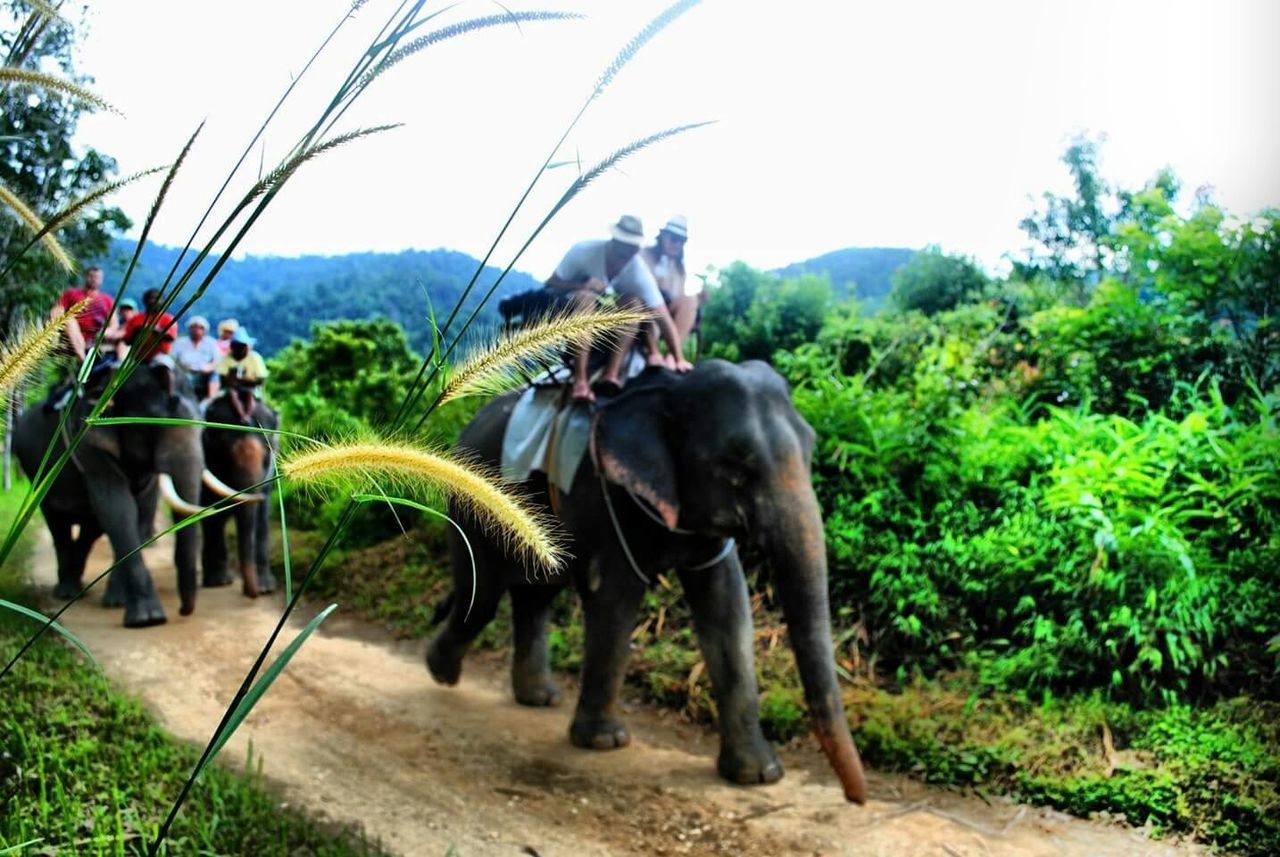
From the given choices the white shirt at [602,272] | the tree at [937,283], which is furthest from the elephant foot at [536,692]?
the tree at [937,283]

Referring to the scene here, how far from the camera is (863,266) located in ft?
37.0

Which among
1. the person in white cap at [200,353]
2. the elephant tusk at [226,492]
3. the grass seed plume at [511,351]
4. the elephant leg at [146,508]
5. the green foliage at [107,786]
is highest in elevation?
the person in white cap at [200,353]

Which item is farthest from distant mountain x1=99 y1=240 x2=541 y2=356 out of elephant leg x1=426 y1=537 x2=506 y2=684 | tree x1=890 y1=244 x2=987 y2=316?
tree x1=890 y1=244 x2=987 y2=316

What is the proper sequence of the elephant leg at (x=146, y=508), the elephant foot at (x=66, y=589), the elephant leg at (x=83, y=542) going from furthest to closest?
the elephant leg at (x=83, y=542), the elephant leg at (x=146, y=508), the elephant foot at (x=66, y=589)

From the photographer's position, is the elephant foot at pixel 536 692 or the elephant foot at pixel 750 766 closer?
the elephant foot at pixel 750 766

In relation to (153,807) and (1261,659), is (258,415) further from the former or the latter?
(1261,659)

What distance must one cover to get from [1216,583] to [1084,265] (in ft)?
9.78

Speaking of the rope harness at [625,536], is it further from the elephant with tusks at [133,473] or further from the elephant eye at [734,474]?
the elephant with tusks at [133,473]

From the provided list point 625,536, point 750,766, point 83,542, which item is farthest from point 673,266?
point 83,542

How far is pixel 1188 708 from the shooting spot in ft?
13.6

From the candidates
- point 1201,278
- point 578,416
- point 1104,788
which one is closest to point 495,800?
point 578,416

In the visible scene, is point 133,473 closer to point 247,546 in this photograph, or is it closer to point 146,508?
point 146,508

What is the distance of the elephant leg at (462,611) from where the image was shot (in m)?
5.12

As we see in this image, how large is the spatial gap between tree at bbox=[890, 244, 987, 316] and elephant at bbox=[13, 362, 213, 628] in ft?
18.5
